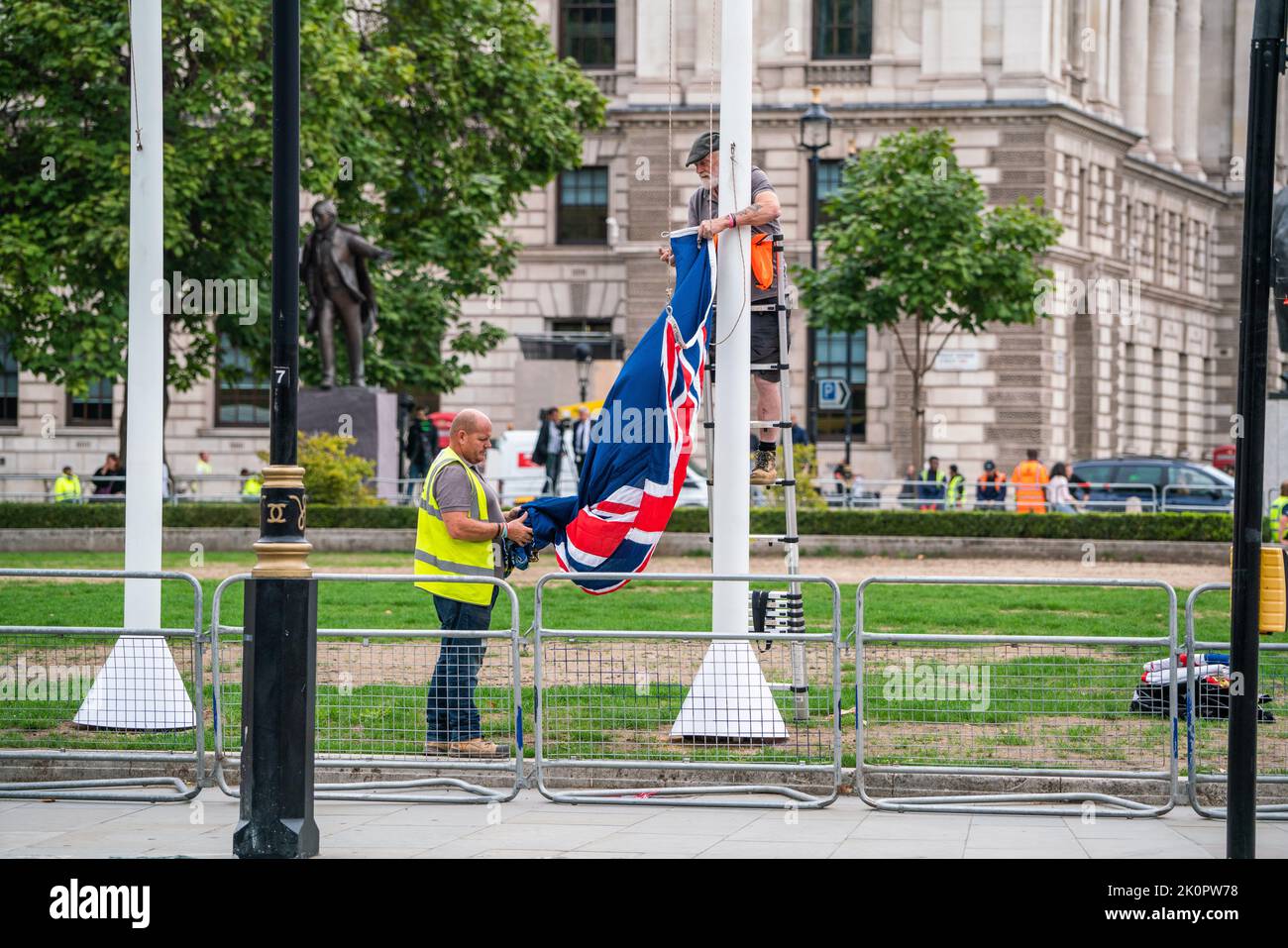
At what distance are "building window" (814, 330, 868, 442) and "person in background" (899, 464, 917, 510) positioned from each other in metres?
2.09

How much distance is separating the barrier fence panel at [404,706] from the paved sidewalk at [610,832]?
220 millimetres

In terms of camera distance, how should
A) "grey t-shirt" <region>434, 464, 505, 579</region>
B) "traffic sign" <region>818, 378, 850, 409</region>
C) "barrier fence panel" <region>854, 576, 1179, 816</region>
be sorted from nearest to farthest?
"barrier fence panel" <region>854, 576, 1179, 816</region>, "grey t-shirt" <region>434, 464, 505, 579</region>, "traffic sign" <region>818, 378, 850, 409</region>

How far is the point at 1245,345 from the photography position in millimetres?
8469

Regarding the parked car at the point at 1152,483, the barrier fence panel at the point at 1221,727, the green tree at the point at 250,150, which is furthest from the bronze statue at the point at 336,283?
the barrier fence panel at the point at 1221,727

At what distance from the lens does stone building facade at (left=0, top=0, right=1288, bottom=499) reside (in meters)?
51.4

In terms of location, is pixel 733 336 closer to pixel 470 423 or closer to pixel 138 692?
pixel 470 423

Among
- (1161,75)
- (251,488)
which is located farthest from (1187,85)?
(251,488)

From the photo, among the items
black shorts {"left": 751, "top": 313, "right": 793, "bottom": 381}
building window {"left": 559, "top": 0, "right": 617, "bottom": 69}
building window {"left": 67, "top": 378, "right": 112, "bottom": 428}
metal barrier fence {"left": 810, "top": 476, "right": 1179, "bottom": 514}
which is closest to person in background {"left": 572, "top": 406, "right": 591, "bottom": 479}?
metal barrier fence {"left": 810, "top": 476, "right": 1179, "bottom": 514}

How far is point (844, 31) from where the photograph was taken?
53.6m

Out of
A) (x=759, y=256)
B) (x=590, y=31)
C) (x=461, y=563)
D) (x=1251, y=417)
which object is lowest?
(x=461, y=563)

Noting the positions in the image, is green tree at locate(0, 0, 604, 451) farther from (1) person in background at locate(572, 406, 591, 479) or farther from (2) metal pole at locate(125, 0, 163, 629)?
(2) metal pole at locate(125, 0, 163, 629)

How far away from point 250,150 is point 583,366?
14.0 m
